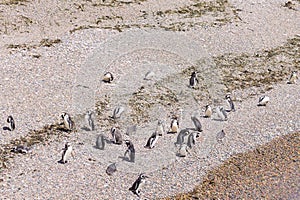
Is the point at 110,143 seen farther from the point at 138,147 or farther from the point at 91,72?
the point at 91,72

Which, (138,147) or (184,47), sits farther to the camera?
(184,47)

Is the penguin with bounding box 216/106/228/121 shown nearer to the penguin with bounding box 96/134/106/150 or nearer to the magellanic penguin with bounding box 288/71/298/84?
the penguin with bounding box 96/134/106/150

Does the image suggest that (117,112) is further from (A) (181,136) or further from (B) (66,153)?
(B) (66,153)

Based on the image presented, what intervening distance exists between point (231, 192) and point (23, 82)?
11.8 m

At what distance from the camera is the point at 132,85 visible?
24484 mm

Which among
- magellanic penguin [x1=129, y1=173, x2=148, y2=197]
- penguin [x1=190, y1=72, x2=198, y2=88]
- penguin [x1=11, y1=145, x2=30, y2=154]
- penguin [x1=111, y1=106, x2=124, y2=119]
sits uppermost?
penguin [x1=190, y1=72, x2=198, y2=88]

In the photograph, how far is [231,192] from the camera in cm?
1731

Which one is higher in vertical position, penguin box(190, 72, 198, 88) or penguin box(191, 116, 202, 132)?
penguin box(190, 72, 198, 88)

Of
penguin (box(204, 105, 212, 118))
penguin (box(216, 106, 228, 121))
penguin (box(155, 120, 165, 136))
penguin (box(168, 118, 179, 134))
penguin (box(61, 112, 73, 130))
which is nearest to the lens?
penguin (box(61, 112, 73, 130))

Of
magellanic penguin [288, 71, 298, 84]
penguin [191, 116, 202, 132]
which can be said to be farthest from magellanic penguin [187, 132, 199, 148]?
magellanic penguin [288, 71, 298, 84]

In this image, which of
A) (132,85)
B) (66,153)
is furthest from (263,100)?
(66,153)

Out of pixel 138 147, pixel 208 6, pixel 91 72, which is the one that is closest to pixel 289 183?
pixel 138 147

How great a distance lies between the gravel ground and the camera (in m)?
17.7

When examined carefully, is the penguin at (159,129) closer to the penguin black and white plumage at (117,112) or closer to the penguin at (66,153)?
the penguin black and white plumage at (117,112)
